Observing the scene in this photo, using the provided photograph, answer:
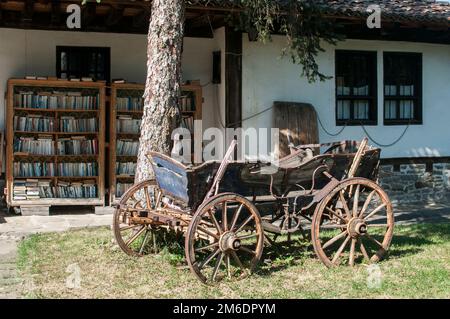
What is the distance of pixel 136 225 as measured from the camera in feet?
24.5

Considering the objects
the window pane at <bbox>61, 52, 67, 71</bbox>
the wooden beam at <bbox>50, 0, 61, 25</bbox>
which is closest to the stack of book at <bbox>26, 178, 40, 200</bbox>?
the window pane at <bbox>61, 52, 67, 71</bbox>

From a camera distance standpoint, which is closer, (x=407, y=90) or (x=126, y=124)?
→ (x=126, y=124)

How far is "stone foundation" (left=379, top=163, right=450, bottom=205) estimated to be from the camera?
1303 cm

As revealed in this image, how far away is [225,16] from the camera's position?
1109 cm

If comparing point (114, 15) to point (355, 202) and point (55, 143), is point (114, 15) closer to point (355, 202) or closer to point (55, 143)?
point (55, 143)

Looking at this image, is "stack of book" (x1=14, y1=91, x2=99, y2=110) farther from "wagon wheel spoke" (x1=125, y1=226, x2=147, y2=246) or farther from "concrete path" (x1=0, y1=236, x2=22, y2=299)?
"wagon wheel spoke" (x1=125, y1=226, x2=147, y2=246)

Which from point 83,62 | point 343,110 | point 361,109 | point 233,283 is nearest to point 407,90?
point 361,109

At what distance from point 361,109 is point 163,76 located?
626cm

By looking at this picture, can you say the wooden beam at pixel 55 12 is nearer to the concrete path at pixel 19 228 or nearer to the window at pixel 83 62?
the window at pixel 83 62

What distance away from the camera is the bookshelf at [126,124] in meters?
11.5

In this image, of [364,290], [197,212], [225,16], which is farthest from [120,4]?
[364,290]

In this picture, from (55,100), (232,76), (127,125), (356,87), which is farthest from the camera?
(356,87)

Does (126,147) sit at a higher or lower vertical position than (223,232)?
higher

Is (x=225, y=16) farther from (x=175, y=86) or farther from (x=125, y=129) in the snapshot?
(x=175, y=86)
